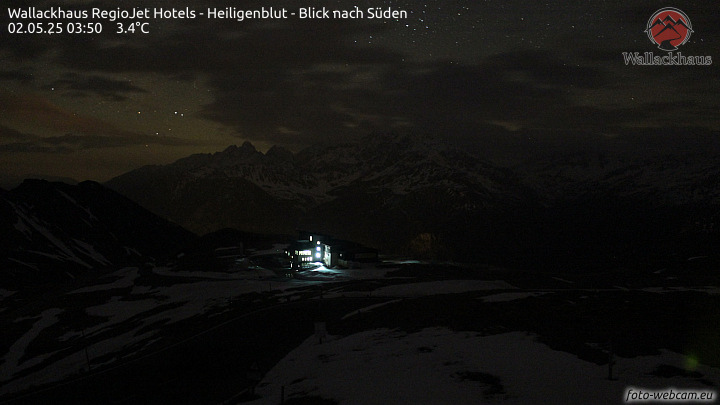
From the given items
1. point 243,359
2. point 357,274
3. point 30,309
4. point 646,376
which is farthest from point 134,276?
point 646,376

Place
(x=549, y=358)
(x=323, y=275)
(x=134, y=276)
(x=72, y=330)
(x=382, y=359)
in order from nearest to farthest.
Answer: (x=549, y=358), (x=382, y=359), (x=72, y=330), (x=323, y=275), (x=134, y=276)

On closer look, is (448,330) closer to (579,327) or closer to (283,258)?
(579,327)

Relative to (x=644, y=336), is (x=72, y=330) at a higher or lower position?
lower

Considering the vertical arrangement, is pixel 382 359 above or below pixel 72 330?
above

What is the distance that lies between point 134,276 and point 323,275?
211 ft

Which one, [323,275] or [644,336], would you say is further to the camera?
[323,275]

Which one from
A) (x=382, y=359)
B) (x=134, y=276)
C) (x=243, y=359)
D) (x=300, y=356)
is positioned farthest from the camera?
(x=134, y=276)

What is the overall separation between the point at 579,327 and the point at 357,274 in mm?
69802

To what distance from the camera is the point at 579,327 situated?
49.2 metres

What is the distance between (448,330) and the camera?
52.1 meters

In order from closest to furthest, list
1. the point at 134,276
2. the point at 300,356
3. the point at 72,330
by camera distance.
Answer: the point at 300,356
the point at 72,330
the point at 134,276

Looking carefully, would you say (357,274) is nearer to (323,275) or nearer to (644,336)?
(323,275)

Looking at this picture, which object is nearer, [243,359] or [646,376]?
[646,376]

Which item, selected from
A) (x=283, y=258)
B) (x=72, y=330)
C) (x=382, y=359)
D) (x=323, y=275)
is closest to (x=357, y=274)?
(x=323, y=275)
